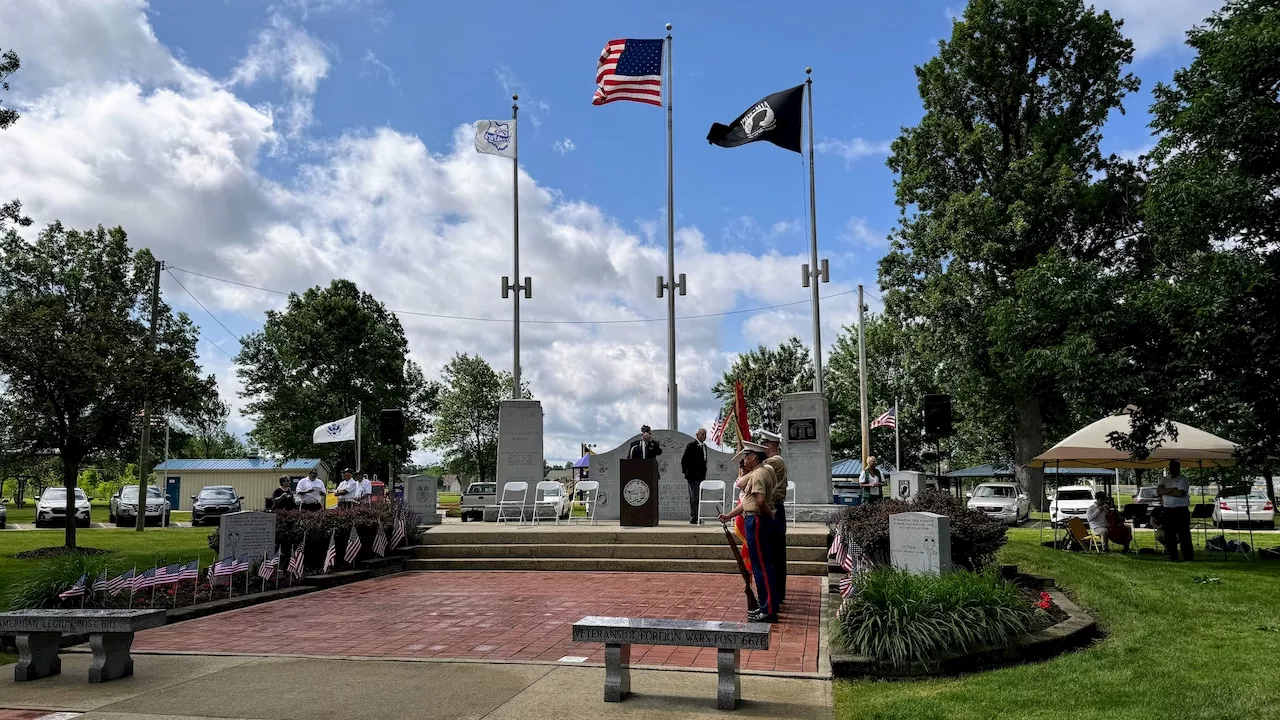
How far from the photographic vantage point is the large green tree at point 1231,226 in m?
15.6

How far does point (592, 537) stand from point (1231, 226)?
1257 cm

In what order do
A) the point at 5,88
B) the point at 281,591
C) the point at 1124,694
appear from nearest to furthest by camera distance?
the point at 1124,694 → the point at 281,591 → the point at 5,88

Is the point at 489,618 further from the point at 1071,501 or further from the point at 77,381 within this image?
the point at 1071,501

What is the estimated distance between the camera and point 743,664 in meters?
7.20

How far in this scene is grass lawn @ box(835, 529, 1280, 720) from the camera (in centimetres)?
568

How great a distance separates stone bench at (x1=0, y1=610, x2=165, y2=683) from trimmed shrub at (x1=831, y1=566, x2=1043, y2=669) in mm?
5656

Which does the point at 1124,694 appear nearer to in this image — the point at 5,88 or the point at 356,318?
the point at 5,88

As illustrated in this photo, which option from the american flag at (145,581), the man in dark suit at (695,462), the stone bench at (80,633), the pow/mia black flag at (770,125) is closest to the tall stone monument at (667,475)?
the man in dark suit at (695,462)

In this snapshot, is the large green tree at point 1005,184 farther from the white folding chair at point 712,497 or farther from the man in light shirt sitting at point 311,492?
the man in light shirt sitting at point 311,492

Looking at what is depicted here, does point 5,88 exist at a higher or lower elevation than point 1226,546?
higher

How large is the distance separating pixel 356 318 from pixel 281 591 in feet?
128

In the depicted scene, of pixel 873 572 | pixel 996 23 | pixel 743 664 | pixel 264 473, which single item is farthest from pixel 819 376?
pixel 264 473

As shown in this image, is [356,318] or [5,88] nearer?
[5,88]

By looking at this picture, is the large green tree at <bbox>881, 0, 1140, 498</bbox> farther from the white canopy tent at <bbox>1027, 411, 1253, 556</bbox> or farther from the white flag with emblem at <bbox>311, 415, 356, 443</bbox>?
the white flag with emblem at <bbox>311, 415, 356, 443</bbox>
